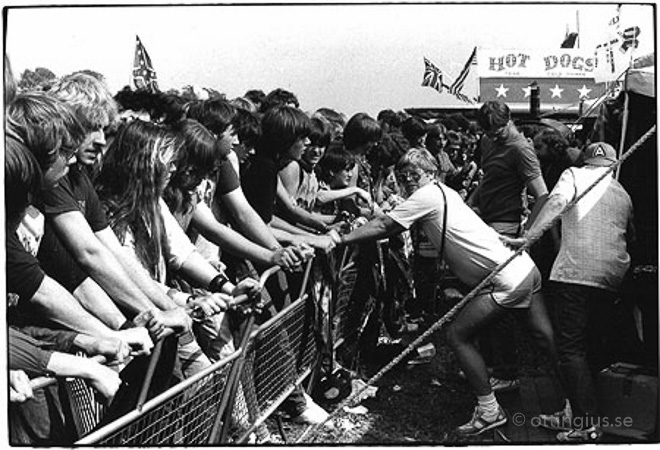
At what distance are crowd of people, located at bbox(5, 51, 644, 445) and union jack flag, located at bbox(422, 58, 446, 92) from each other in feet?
1.25

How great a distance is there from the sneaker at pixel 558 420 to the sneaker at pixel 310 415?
1059 mm

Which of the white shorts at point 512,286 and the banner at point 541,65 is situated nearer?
the white shorts at point 512,286

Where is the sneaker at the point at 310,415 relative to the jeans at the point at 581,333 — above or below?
below

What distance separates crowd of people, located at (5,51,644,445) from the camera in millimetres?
2906

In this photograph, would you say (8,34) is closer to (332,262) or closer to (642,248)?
(332,262)

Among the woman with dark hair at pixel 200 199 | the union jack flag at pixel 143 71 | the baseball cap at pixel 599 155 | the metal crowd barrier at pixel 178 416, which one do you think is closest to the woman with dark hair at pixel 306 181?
the union jack flag at pixel 143 71

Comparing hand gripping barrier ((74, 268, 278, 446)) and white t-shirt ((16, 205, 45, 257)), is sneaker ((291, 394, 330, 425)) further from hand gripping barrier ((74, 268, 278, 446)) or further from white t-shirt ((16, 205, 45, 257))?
white t-shirt ((16, 205, 45, 257))

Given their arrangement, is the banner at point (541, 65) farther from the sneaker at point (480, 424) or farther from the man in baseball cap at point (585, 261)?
the sneaker at point (480, 424)

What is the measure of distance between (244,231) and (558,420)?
65.3 inches

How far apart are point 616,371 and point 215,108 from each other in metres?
2.37

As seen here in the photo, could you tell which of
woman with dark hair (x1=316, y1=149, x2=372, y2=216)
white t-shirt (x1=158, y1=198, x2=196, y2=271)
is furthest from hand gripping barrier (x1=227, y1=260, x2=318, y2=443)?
woman with dark hair (x1=316, y1=149, x2=372, y2=216)

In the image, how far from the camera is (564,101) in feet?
35.8

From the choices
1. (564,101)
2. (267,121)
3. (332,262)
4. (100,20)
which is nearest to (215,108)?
(267,121)

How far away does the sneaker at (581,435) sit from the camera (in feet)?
13.4
